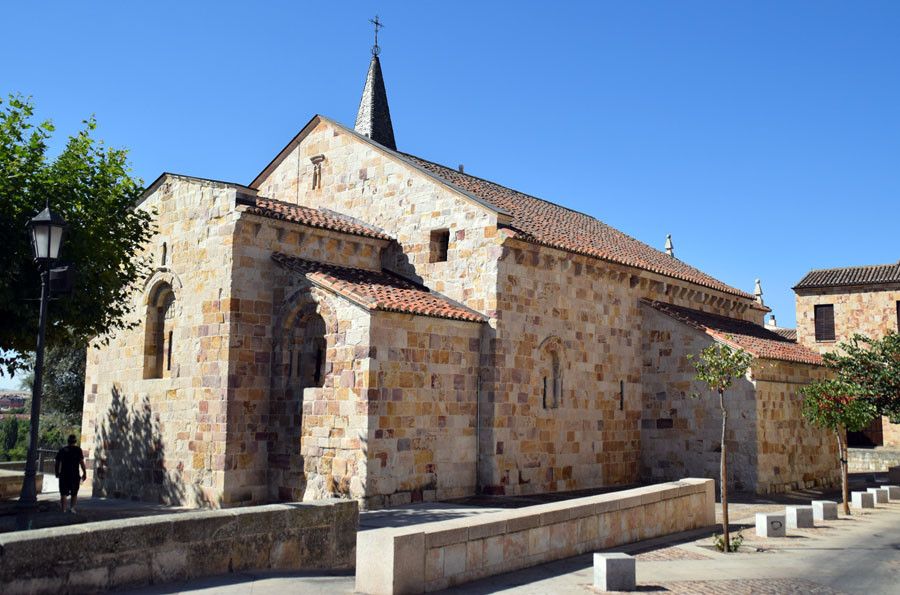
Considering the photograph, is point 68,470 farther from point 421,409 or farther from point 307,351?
point 421,409

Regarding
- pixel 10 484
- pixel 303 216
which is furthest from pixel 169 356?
pixel 303 216

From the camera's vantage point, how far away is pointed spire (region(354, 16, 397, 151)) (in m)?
29.0

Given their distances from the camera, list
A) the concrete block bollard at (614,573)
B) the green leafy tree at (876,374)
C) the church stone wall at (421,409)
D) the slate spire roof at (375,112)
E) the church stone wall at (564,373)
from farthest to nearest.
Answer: the slate spire roof at (375,112) < the green leafy tree at (876,374) < the church stone wall at (564,373) < the church stone wall at (421,409) < the concrete block bollard at (614,573)

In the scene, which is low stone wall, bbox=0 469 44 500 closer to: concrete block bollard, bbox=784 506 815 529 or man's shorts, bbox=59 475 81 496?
man's shorts, bbox=59 475 81 496

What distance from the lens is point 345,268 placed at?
61.5 ft

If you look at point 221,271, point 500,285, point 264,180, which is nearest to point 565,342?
point 500,285

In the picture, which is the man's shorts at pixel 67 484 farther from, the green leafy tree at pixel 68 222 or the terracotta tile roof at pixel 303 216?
the terracotta tile roof at pixel 303 216

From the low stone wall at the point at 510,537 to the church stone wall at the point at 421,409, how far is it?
473 centimetres

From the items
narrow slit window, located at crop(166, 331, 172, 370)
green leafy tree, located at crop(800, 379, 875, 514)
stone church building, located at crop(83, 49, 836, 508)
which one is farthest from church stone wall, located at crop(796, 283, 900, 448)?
narrow slit window, located at crop(166, 331, 172, 370)

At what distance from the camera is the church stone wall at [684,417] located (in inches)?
799

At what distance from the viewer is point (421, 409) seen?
649 inches

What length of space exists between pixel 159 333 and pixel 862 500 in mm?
17764

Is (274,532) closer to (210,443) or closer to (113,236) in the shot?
(210,443)

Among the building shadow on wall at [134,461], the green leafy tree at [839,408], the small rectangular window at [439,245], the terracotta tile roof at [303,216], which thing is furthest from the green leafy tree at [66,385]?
the green leafy tree at [839,408]
